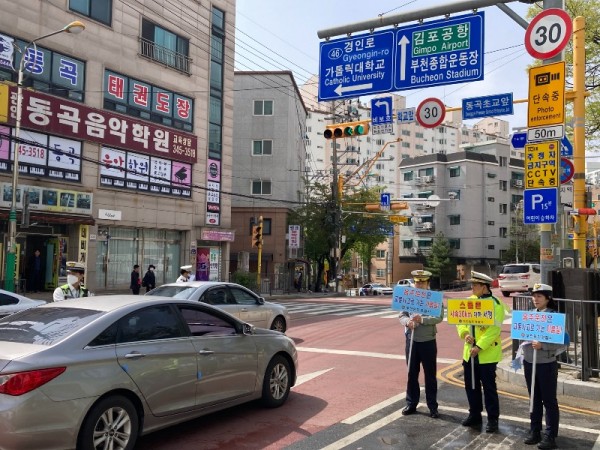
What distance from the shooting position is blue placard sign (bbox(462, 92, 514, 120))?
12.8 metres

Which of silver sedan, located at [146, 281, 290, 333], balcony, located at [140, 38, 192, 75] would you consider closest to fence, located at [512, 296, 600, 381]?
silver sedan, located at [146, 281, 290, 333]

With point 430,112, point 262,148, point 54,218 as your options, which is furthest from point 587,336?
point 262,148

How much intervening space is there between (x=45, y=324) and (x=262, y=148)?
38.4 m

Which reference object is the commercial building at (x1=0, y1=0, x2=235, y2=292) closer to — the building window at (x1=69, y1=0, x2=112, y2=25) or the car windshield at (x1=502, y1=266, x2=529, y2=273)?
the building window at (x1=69, y1=0, x2=112, y2=25)

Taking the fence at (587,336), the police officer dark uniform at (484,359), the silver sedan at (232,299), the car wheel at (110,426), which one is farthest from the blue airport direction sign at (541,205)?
the car wheel at (110,426)

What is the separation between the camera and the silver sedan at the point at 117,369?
4.41 m

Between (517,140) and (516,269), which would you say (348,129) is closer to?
(517,140)

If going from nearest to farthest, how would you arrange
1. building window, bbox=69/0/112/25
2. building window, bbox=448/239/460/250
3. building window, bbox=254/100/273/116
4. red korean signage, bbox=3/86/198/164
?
red korean signage, bbox=3/86/198/164 < building window, bbox=69/0/112/25 < building window, bbox=254/100/273/116 < building window, bbox=448/239/460/250

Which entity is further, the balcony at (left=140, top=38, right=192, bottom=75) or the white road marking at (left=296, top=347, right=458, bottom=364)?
the balcony at (left=140, top=38, right=192, bottom=75)

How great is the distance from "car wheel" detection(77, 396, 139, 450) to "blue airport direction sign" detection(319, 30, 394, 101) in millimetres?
7829

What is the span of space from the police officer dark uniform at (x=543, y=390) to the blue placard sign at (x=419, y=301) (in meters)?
1.11

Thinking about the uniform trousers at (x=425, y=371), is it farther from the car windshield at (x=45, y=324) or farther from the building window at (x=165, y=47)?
the building window at (x=165, y=47)

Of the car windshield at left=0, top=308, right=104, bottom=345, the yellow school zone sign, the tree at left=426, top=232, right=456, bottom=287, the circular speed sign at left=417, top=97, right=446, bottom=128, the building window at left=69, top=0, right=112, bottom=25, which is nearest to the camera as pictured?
the car windshield at left=0, top=308, right=104, bottom=345

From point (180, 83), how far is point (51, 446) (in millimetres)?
26906
